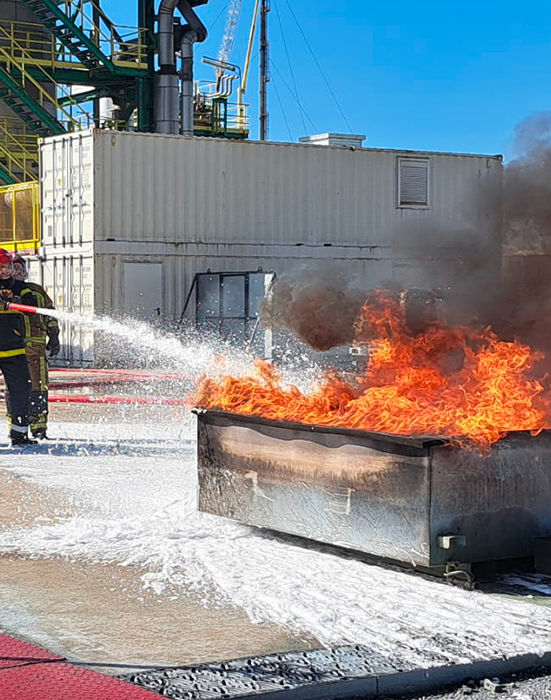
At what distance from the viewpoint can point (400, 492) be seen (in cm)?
579

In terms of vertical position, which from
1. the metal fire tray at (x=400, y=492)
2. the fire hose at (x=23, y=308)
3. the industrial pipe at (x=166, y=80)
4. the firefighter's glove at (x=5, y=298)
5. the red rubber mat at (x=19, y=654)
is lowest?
the red rubber mat at (x=19, y=654)

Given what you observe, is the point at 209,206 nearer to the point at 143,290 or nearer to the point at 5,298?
the point at 143,290

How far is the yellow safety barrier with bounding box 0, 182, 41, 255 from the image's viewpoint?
26484 mm

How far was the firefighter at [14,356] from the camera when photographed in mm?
11055

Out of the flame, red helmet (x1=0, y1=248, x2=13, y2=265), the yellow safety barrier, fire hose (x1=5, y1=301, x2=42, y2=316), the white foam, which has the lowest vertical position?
the white foam

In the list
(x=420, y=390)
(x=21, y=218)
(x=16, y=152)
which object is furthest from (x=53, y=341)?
(x=16, y=152)

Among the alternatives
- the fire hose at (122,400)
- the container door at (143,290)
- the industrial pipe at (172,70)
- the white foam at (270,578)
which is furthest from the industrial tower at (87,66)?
the white foam at (270,578)

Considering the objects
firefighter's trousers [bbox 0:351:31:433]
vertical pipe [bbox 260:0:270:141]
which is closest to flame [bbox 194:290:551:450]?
firefighter's trousers [bbox 0:351:31:433]

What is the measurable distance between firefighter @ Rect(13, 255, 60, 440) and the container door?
12711mm

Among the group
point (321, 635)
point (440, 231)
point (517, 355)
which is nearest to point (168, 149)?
point (440, 231)

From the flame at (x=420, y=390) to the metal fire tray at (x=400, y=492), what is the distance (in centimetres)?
12

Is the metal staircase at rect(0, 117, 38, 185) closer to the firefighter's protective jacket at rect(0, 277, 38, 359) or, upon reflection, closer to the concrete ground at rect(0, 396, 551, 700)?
the firefighter's protective jacket at rect(0, 277, 38, 359)

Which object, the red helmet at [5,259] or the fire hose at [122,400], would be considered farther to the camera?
the fire hose at [122,400]

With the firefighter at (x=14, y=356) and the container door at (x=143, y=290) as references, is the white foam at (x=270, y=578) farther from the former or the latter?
the container door at (x=143, y=290)
